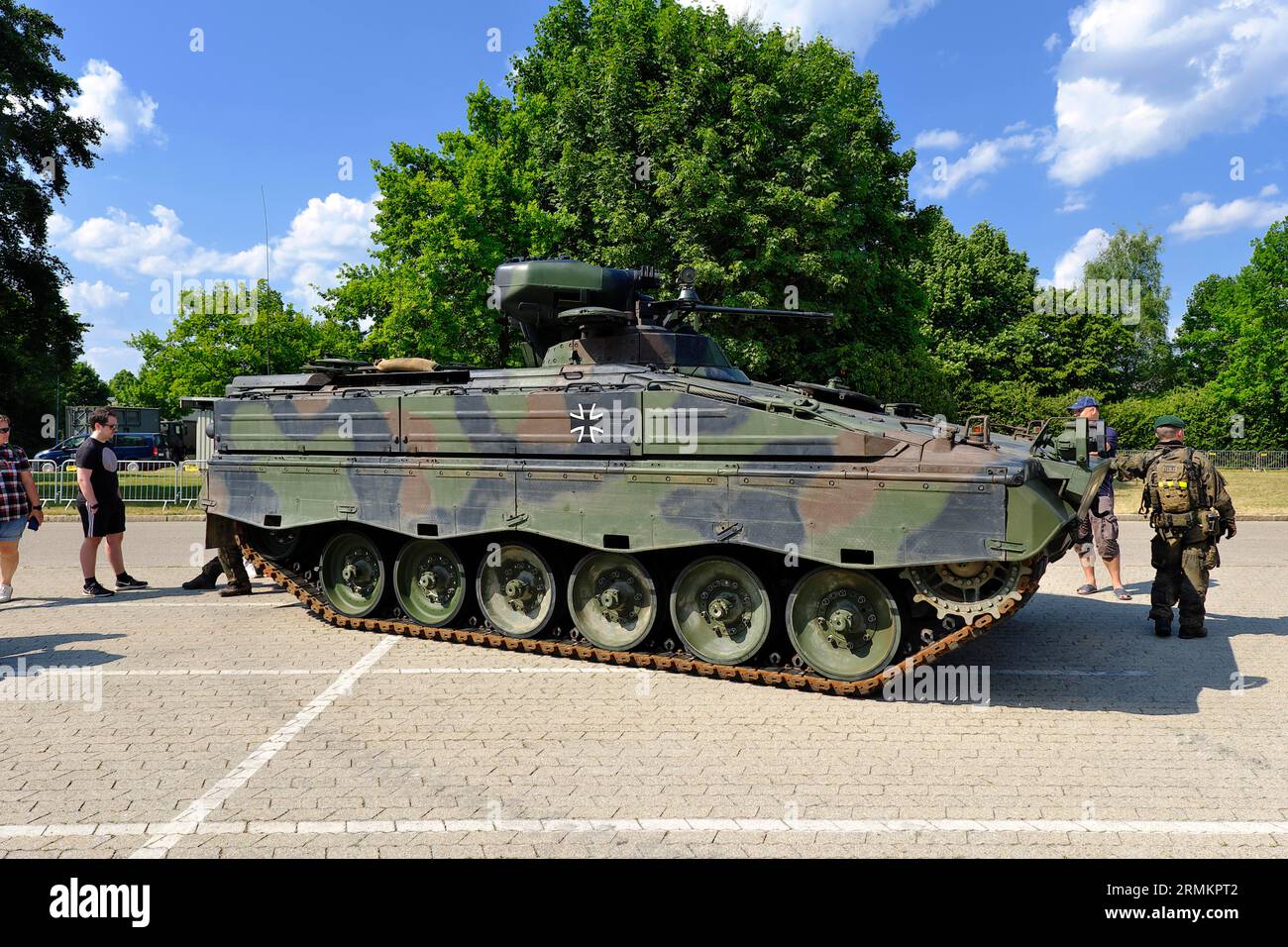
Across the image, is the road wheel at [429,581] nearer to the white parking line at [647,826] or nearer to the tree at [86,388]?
the white parking line at [647,826]

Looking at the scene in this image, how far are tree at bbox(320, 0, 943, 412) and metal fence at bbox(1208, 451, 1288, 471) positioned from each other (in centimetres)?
1494

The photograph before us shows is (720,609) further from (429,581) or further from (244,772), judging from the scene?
(244,772)

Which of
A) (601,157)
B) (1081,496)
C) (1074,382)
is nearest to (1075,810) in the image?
(1081,496)

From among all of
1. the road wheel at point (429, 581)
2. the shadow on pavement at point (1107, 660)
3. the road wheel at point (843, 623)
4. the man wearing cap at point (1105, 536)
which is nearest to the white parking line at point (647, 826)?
the shadow on pavement at point (1107, 660)

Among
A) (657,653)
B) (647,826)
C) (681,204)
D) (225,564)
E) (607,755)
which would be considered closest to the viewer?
Answer: (647,826)

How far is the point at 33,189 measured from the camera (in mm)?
25344

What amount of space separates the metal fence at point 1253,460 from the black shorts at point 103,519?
33971mm

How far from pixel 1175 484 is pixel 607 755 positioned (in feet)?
20.2

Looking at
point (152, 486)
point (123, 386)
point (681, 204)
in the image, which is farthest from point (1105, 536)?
point (123, 386)

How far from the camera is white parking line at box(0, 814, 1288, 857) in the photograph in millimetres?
4227

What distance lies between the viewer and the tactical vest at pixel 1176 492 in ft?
28.0

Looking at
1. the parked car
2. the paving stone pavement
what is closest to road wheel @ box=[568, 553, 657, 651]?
the paving stone pavement

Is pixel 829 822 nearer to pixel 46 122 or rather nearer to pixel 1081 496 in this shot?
pixel 1081 496

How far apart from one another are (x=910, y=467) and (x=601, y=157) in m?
19.8
